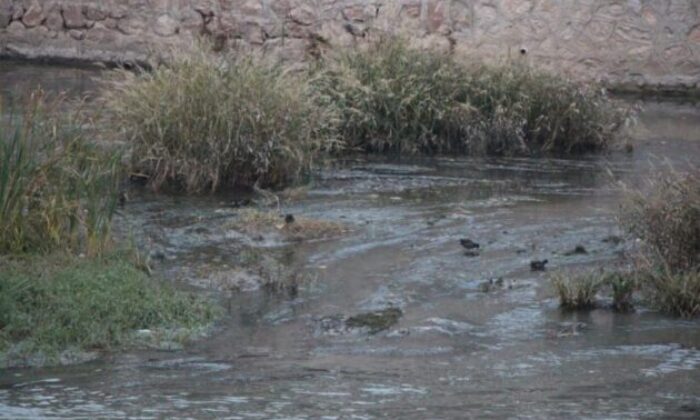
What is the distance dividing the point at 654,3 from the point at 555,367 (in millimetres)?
11292

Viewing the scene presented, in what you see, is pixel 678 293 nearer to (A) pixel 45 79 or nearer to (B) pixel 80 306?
(B) pixel 80 306

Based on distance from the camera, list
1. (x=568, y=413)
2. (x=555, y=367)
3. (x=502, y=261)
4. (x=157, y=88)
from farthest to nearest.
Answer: (x=157, y=88), (x=502, y=261), (x=555, y=367), (x=568, y=413)

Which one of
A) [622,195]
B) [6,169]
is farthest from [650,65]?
[6,169]

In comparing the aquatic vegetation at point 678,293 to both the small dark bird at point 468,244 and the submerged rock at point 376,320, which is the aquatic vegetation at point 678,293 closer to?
the submerged rock at point 376,320

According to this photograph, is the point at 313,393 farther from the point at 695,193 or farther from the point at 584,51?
the point at 584,51

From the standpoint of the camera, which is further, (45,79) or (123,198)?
(45,79)

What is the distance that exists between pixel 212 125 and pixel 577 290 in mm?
4045

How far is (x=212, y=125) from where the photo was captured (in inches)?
431

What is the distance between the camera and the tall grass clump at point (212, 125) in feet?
35.8

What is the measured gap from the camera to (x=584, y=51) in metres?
17.2

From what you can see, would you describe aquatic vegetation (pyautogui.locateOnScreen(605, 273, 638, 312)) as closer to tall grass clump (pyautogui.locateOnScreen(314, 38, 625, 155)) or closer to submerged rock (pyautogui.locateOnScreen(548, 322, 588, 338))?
submerged rock (pyautogui.locateOnScreen(548, 322, 588, 338))

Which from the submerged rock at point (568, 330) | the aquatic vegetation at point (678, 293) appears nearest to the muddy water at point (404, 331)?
the submerged rock at point (568, 330)

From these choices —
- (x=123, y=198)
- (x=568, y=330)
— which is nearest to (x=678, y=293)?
(x=568, y=330)

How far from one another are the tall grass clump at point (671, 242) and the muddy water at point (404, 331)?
0.15m
